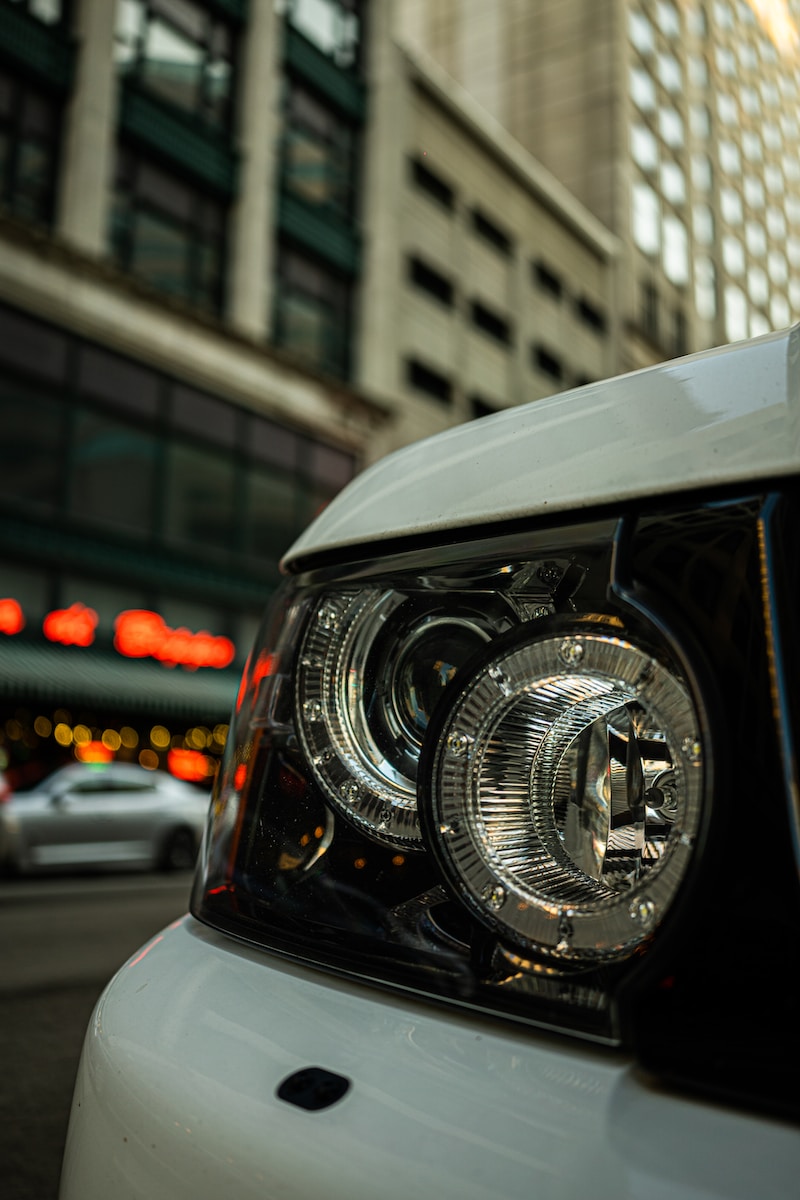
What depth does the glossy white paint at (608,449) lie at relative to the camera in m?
0.75

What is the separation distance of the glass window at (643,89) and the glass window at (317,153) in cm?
1651

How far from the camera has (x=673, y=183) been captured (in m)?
36.6

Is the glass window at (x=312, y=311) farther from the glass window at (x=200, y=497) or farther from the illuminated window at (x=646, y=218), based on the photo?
the illuminated window at (x=646, y=218)

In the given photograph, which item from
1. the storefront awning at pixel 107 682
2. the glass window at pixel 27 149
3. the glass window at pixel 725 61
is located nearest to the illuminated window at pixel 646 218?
the glass window at pixel 725 61

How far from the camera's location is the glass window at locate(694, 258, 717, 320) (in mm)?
37156

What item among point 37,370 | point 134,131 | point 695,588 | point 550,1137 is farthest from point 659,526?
point 134,131

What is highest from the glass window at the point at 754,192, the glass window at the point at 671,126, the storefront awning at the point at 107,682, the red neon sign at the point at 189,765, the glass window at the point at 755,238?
the glass window at the point at 754,192

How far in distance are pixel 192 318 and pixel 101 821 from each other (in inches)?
368

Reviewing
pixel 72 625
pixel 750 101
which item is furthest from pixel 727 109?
pixel 72 625

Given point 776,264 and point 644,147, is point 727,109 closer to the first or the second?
point 776,264

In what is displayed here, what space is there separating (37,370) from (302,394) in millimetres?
5576

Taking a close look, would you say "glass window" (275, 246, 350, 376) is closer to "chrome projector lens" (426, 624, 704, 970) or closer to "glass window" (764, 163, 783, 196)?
"chrome projector lens" (426, 624, 704, 970)

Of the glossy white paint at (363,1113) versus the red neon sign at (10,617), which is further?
the red neon sign at (10,617)

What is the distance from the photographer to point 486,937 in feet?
2.67
